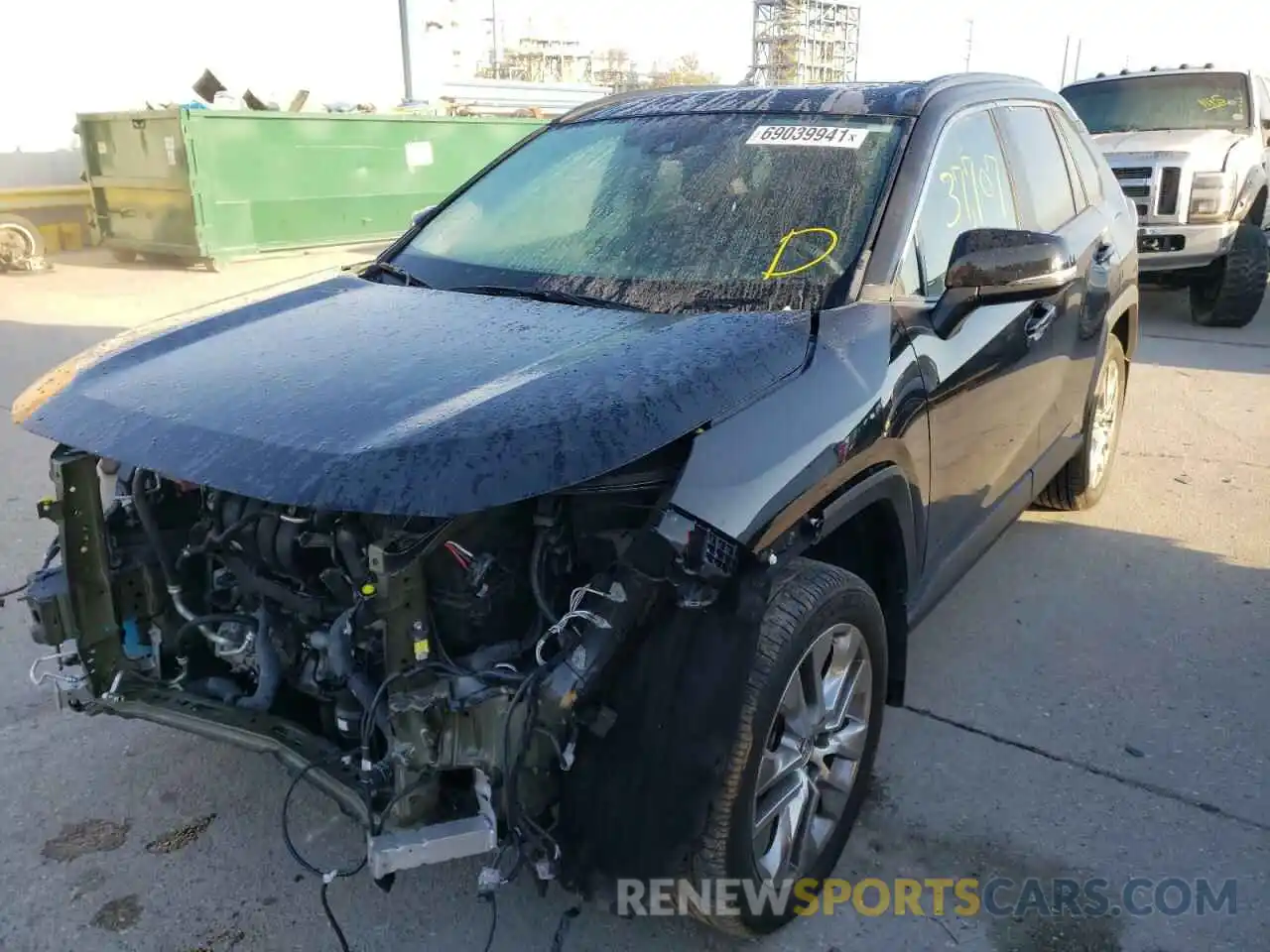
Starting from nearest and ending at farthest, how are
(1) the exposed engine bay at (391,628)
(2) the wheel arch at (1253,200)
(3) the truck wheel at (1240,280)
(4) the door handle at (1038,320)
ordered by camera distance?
(1) the exposed engine bay at (391,628), (4) the door handle at (1038,320), (3) the truck wheel at (1240,280), (2) the wheel arch at (1253,200)

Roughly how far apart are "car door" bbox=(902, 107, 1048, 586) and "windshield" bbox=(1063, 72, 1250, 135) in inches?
→ 311

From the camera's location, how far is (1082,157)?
449cm

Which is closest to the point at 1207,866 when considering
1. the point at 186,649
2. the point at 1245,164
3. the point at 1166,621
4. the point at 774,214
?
the point at 1166,621

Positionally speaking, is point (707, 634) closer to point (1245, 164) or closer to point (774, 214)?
point (774, 214)

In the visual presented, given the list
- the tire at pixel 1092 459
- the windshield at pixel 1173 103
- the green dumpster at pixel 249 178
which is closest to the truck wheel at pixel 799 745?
the tire at pixel 1092 459

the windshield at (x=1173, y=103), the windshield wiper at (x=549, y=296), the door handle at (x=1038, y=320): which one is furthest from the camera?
the windshield at (x=1173, y=103)

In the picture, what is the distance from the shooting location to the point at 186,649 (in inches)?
108

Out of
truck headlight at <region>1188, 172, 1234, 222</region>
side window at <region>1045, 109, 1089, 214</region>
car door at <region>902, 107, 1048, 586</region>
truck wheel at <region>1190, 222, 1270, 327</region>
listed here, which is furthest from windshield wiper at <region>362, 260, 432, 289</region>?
truck wheel at <region>1190, 222, 1270, 327</region>

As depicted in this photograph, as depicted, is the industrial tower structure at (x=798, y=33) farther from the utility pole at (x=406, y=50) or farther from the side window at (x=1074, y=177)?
the side window at (x=1074, y=177)

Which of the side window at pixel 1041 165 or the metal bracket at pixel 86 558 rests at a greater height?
the side window at pixel 1041 165

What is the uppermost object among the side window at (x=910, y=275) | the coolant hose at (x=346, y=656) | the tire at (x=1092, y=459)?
the side window at (x=910, y=275)

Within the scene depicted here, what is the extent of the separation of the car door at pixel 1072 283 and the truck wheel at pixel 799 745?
1503 millimetres

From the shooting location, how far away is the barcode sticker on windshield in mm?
→ 3131

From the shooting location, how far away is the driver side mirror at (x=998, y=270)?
109 inches
